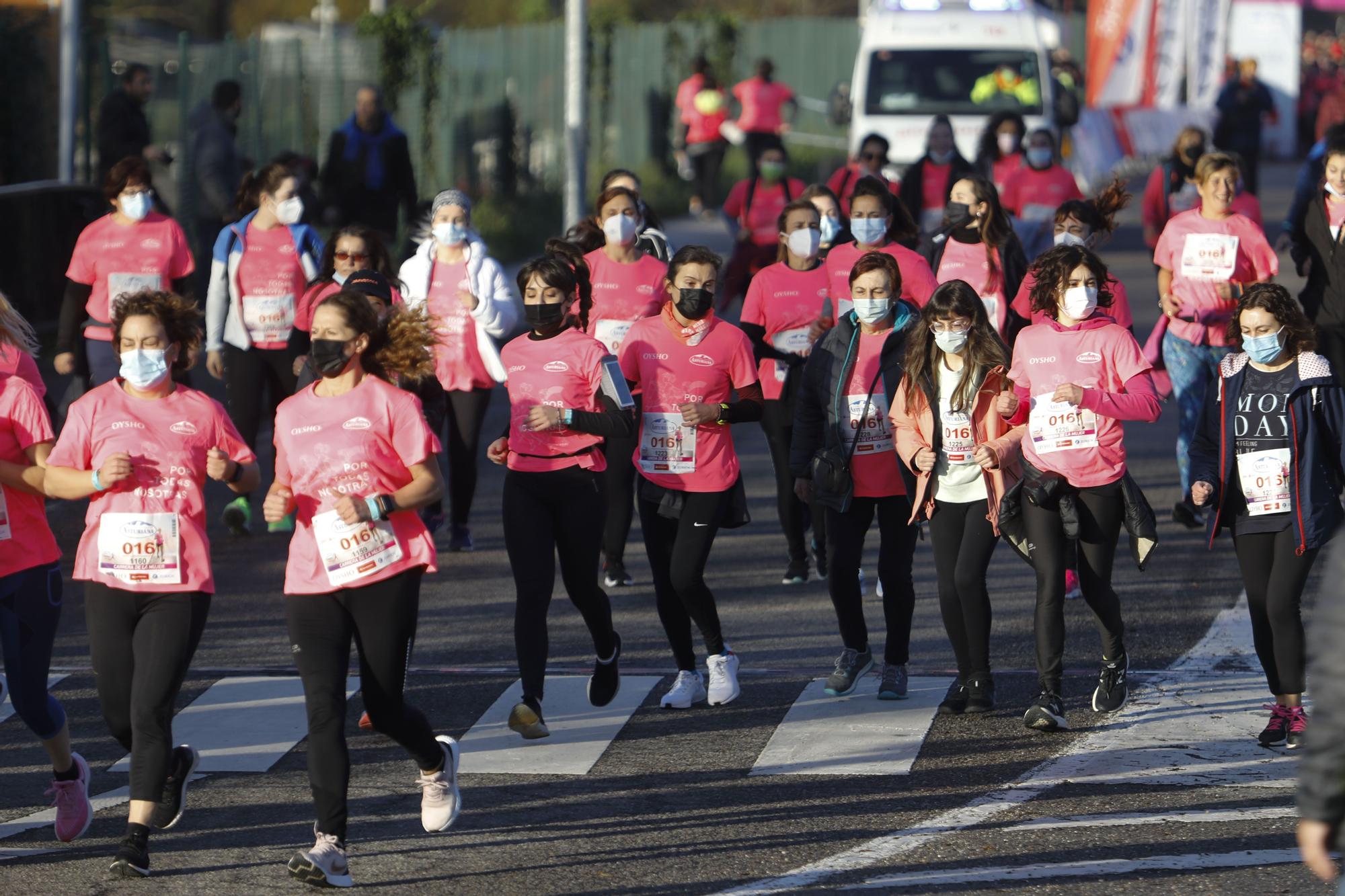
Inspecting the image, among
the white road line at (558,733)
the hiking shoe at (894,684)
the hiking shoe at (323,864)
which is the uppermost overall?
the hiking shoe at (323,864)

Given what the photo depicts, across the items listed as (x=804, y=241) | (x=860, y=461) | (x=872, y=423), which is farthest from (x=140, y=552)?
(x=804, y=241)

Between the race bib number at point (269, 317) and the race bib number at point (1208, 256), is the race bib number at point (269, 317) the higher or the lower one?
the lower one

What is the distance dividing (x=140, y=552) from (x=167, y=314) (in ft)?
2.62

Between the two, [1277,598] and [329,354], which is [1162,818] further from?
[329,354]

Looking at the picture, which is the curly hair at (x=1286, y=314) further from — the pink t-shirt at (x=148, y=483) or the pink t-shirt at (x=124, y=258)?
the pink t-shirt at (x=124, y=258)

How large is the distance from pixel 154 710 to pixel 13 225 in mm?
11011

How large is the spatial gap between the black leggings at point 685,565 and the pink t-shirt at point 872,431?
0.54m

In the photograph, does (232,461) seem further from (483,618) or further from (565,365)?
(483,618)

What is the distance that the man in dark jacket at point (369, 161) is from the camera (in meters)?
16.4

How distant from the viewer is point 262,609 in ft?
33.1

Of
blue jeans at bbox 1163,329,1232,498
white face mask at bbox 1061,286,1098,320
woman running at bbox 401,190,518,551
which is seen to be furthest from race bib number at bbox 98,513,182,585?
blue jeans at bbox 1163,329,1232,498

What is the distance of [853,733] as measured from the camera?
7.96m

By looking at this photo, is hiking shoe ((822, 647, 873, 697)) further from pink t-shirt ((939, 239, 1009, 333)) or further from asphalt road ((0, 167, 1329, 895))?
pink t-shirt ((939, 239, 1009, 333))

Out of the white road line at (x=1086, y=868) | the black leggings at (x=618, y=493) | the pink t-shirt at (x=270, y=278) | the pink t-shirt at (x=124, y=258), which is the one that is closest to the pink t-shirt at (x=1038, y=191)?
the black leggings at (x=618, y=493)
